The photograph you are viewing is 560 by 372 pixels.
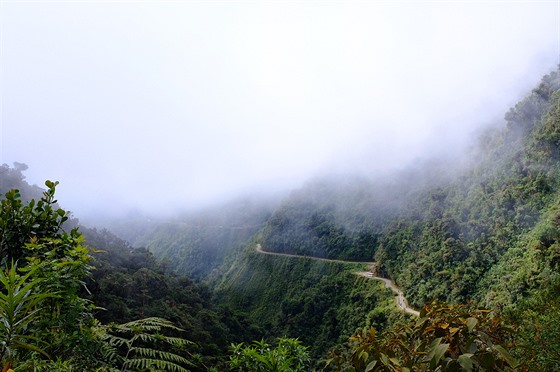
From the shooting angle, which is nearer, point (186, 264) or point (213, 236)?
point (186, 264)

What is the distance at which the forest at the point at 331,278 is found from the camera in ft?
8.98

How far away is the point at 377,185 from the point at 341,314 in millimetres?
34440

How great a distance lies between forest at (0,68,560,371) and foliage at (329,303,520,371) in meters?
0.01

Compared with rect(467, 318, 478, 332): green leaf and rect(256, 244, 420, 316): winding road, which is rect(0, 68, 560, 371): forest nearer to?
rect(467, 318, 478, 332): green leaf

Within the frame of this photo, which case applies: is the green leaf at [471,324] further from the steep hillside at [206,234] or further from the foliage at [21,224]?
the steep hillside at [206,234]

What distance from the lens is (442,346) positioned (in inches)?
82.9

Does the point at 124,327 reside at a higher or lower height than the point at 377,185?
higher

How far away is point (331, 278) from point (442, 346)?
6191 cm

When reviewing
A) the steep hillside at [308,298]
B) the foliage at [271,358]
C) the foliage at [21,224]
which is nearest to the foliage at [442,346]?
the foliage at [271,358]

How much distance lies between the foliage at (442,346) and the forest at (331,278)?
0.6 inches

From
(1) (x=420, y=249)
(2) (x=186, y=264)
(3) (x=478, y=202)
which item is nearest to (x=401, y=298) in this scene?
(1) (x=420, y=249)

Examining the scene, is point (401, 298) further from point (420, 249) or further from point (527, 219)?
point (527, 219)

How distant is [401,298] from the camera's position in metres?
45.9

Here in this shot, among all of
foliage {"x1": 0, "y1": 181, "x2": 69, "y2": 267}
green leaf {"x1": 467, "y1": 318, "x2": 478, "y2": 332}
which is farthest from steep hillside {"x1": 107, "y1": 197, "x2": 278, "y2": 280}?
green leaf {"x1": 467, "y1": 318, "x2": 478, "y2": 332}
